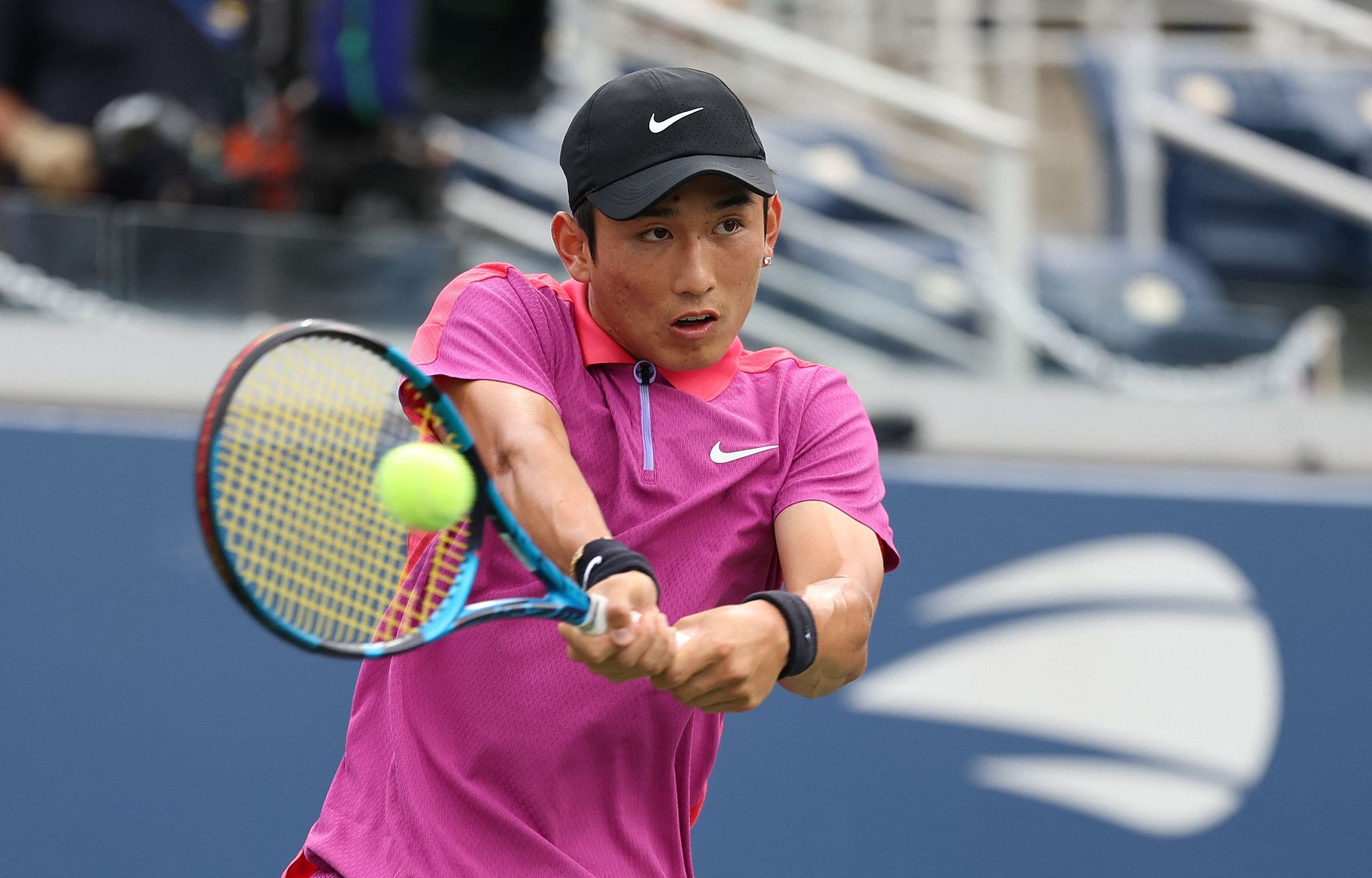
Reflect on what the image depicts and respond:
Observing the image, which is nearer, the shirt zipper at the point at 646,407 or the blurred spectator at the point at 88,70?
the shirt zipper at the point at 646,407

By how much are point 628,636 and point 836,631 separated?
0.27 metres

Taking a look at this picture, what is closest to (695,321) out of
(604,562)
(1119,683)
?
(604,562)

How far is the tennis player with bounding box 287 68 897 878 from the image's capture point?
1.73 m

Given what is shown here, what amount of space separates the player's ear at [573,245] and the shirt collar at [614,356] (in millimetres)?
42

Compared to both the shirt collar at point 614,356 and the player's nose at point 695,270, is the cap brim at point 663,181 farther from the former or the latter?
the shirt collar at point 614,356

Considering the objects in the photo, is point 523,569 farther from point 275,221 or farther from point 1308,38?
point 1308,38

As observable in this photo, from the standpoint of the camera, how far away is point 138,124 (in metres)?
3.81

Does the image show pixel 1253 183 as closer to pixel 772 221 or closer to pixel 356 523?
pixel 772 221

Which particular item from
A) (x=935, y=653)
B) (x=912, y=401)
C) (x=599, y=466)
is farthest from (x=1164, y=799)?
(x=599, y=466)

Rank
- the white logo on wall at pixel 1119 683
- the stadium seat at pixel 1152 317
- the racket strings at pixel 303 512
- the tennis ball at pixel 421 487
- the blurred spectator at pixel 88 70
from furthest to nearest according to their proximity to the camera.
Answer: the stadium seat at pixel 1152 317 → the blurred spectator at pixel 88 70 → the white logo on wall at pixel 1119 683 → the racket strings at pixel 303 512 → the tennis ball at pixel 421 487

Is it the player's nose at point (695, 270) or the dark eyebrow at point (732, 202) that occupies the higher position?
the dark eyebrow at point (732, 202)

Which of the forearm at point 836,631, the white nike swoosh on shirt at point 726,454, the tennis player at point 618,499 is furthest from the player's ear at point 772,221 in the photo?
the forearm at point 836,631

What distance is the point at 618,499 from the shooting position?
1.82 m

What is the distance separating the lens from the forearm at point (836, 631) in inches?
67.3
